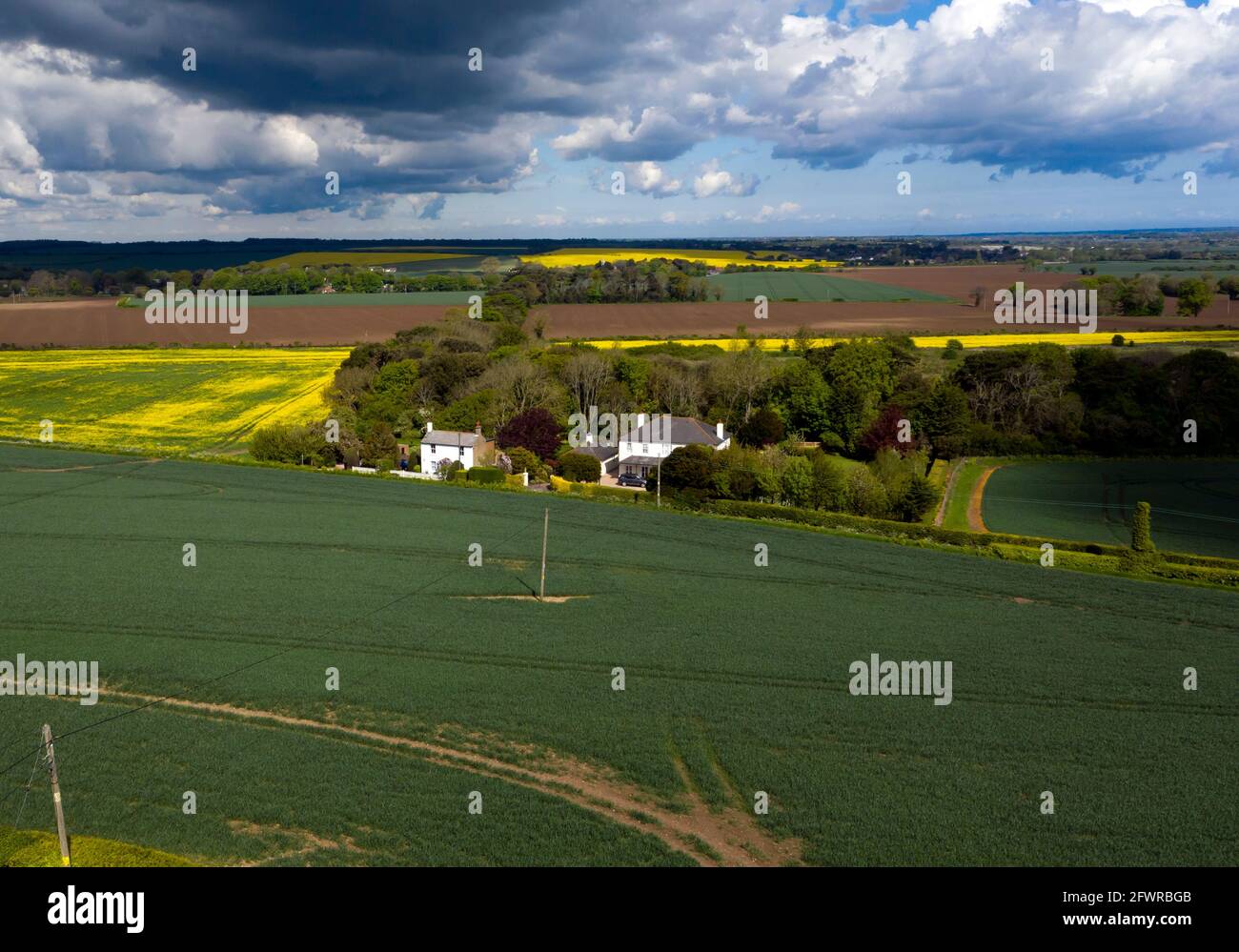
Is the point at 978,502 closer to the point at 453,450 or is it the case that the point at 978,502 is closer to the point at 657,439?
the point at 657,439

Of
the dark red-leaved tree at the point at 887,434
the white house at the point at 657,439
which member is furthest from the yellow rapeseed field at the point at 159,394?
the dark red-leaved tree at the point at 887,434

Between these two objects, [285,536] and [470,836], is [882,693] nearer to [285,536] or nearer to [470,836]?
[470,836]

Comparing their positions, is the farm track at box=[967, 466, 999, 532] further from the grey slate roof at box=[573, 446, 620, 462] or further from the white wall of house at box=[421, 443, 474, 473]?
the white wall of house at box=[421, 443, 474, 473]

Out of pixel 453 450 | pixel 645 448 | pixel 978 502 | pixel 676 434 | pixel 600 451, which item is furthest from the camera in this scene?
pixel 600 451

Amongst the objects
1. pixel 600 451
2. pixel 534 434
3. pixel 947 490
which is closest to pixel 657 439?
pixel 600 451

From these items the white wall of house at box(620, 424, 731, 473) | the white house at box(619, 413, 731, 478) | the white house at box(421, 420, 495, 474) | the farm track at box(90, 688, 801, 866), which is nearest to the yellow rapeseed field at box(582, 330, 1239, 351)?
the white house at box(619, 413, 731, 478)

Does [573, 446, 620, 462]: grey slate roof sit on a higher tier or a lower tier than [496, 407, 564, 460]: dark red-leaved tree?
lower
